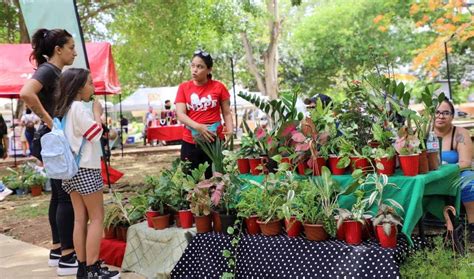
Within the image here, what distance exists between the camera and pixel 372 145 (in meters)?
3.14

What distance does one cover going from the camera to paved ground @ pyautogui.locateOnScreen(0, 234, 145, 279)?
374cm

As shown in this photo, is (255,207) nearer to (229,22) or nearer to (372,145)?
(372,145)

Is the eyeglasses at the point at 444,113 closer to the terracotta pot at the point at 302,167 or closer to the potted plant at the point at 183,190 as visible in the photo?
the terracotta pot at the point at 302,167

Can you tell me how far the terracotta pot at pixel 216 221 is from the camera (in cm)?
329

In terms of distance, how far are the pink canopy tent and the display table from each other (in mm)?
4242

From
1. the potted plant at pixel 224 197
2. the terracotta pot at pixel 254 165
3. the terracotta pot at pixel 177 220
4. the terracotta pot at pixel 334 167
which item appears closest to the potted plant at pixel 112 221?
the terracotta pot at pixel 177 220

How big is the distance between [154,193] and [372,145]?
65.0 inches

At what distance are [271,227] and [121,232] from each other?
1424 millimetres

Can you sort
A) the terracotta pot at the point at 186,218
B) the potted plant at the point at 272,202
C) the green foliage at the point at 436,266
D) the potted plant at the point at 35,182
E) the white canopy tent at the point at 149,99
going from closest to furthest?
the green foliage at the point at 436,266, the potted plant at the point at 272,202, the terracotta pot at the point at 186,218, the potted plant at the point at 35,182, the white canopy tent at the point at 149,99

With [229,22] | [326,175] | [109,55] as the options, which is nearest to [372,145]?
[326,175]

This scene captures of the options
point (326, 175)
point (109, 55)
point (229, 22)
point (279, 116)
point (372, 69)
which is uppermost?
point (229, 22)

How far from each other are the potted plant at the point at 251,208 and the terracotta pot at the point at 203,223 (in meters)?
0.27

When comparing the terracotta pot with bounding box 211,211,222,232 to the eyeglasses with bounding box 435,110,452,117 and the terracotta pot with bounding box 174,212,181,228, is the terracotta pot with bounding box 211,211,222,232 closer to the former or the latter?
the terracotta pot with bounding box 174,212,181,228

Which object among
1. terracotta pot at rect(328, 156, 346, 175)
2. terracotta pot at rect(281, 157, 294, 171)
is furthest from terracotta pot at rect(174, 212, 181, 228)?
terracotta pot at rect(328, 156, 346, 175)
